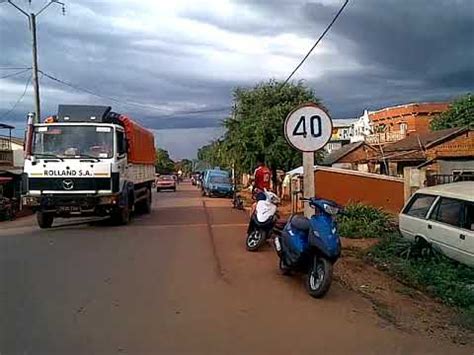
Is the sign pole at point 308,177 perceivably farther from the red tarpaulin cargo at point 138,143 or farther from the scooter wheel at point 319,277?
the red tarpaulin cargo at point 138,143

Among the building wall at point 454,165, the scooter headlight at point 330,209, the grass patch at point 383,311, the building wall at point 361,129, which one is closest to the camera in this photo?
the grass patch at point 383,311

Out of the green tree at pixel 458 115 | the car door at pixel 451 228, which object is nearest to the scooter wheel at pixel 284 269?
the car door at pixel 451 228

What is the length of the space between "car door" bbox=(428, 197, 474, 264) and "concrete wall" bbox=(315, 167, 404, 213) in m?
11.5

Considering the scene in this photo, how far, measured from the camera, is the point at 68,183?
1495 cm

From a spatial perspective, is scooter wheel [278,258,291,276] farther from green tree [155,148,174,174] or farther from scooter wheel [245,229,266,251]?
green tree [155,148,174,174]

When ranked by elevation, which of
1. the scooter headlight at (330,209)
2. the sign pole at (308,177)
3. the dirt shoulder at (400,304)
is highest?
the sign pole at (308,177)

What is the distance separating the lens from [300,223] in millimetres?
8188

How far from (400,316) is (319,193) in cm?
1658

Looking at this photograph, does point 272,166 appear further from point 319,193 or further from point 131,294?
point 131,294

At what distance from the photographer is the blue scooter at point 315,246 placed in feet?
23.6

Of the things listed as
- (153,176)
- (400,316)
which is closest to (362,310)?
(400,316)

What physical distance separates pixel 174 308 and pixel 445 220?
5.16m

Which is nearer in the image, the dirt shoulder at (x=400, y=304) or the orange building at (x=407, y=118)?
the dirt shoulder at (x=400, y=304)

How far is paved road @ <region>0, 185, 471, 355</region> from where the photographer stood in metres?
5.23
